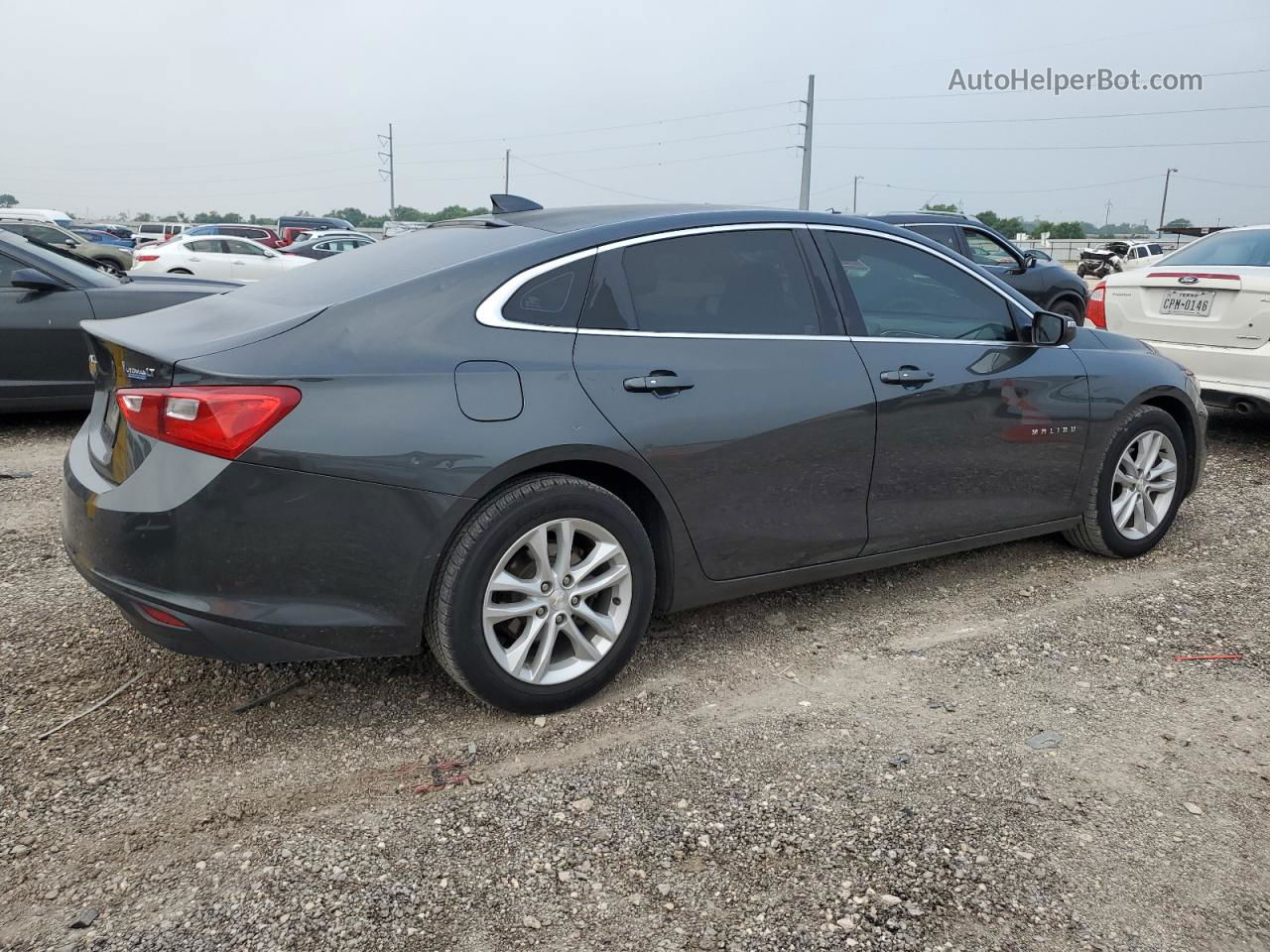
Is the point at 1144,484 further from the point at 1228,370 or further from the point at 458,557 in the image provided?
the point at 458,557

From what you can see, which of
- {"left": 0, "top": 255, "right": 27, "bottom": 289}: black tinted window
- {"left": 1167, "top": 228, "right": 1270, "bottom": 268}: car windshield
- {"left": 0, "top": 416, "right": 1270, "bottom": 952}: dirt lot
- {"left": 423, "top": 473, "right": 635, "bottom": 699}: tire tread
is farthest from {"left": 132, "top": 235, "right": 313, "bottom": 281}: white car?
{"left": 423, "top": 473, "right": 635, "bottom": 699}: tire tread

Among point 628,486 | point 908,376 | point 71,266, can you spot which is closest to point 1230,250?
point 908,376

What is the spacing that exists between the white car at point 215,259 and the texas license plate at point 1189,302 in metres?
17.2

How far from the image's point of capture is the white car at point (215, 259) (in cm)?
2077

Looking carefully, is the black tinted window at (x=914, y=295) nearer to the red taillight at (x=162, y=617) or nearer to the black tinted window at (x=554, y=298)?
the black tinted window at (x=554, y=298)

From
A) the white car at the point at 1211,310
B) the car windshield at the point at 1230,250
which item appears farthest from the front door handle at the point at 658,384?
the car windshield at the point at 1230,250

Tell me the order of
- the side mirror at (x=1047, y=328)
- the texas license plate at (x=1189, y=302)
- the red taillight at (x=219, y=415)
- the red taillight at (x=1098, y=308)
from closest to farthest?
the red taillight at (x=219, y=415), the side mirror at (x=1047, y=328), the texas license plate at (x=1189, y=302), the red taillight at (x=1098, y=308)

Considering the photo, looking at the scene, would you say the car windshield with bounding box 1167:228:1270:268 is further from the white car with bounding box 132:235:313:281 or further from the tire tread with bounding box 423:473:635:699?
the white car with bounding box 132:235:313:281

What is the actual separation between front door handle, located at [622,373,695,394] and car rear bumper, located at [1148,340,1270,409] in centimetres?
458

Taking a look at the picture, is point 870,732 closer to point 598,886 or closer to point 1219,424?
point 598,886

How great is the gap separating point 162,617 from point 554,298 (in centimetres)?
144

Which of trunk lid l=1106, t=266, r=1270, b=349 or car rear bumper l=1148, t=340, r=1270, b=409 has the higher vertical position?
trunk lid l=1106, t=266, r=1270, b=349

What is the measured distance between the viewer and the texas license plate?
669 centimetres

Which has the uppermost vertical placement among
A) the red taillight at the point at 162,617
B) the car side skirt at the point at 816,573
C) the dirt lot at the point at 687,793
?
the red taillight at the point at 162,617
